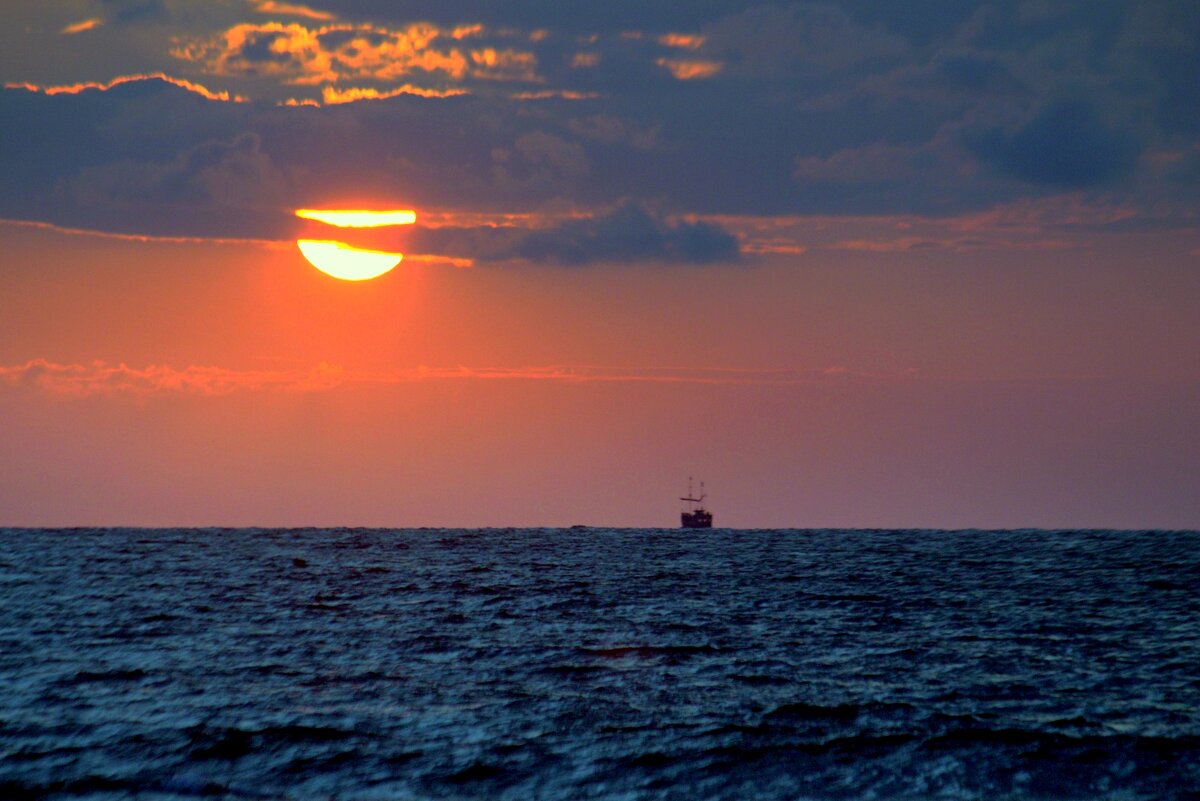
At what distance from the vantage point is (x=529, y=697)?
2428cm

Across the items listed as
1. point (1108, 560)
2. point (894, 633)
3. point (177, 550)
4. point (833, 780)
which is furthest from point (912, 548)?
point (833, 780)

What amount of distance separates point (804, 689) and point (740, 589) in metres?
24.0

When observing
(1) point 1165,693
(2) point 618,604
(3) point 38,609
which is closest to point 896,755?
(1) point 1165,693

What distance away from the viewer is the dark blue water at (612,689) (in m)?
18.2

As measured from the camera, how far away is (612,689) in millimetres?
25062

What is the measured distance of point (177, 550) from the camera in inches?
3292

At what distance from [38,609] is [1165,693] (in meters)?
38.2

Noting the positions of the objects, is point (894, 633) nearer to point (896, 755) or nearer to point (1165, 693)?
point (1165, 693)

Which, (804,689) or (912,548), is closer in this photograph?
(804,689)

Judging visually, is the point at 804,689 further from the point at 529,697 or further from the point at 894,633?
the point at 894,633

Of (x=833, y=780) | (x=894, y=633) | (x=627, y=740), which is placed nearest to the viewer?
(x=833, y=780)

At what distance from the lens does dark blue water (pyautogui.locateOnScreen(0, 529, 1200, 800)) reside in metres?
18.2

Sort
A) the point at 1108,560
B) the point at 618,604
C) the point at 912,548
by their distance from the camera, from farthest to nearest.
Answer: the point at 912,548 < the point at 1108,560 < the point at 618,604

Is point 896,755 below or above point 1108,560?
below
